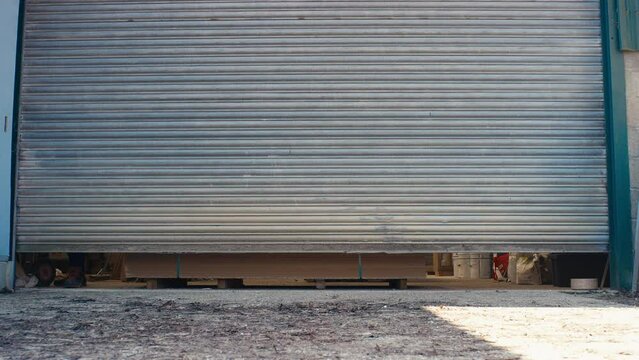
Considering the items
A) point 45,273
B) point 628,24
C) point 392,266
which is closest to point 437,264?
point 392,266

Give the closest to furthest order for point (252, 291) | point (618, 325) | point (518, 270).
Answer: point (618, 325) → point (252, 291) → point (518, 270)

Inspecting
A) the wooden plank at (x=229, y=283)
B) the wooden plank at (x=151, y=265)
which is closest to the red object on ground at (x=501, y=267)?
the wooden plank at (x=229, y=283)

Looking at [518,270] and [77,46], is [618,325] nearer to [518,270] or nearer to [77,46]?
[518,270]

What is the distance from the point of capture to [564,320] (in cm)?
477

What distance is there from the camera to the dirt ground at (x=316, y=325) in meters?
3.54

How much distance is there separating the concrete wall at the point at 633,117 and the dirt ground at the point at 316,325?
1139mm

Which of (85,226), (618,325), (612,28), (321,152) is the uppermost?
(612,28)

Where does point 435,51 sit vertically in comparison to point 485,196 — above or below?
above

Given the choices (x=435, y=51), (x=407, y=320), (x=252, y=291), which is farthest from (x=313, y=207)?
(x=407, y=320)

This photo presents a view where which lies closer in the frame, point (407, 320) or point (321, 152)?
point (407, 320)

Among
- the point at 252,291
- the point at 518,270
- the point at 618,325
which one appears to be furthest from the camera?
the point at 518,270

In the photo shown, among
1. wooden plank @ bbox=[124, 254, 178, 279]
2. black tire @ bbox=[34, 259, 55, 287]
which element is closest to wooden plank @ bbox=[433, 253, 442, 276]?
wooden plank @ bbox=[124, 254, 178, 279]

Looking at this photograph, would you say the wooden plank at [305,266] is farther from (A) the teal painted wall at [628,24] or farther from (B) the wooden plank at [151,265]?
(A) the teal painted wall at [628,24]

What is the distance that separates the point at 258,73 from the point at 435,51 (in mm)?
1800
